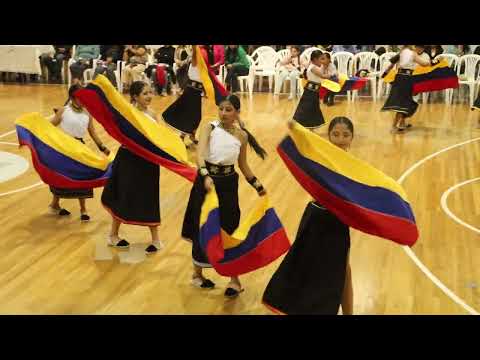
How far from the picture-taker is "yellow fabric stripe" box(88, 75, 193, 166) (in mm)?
6309

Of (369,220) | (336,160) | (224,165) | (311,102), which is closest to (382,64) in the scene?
(311,102)

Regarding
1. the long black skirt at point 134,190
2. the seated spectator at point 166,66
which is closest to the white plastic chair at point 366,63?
the seated spectator at point 166,66

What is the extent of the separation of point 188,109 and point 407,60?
391 cm

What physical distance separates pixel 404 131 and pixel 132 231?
6.31 m

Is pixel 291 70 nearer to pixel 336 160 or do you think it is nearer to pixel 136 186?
pixel 136 186

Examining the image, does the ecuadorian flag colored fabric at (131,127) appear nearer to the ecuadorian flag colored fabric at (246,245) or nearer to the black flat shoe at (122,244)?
the black flat shoe at (122,244)

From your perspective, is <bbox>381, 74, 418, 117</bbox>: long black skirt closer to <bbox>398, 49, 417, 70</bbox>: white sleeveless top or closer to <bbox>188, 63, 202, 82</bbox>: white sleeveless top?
<bbox>398, 49, 417, 70</bbox>: white sleeveless top

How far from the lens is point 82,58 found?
52.8 ft

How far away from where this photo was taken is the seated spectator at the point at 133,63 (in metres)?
14.8

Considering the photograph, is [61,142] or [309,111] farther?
[309,111]

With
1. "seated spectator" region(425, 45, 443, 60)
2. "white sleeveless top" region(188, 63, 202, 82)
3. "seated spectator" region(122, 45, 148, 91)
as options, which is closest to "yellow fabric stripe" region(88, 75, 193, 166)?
"white sleeveless top" region(188, 63, 202, 82)

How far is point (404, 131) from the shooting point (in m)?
11.9
